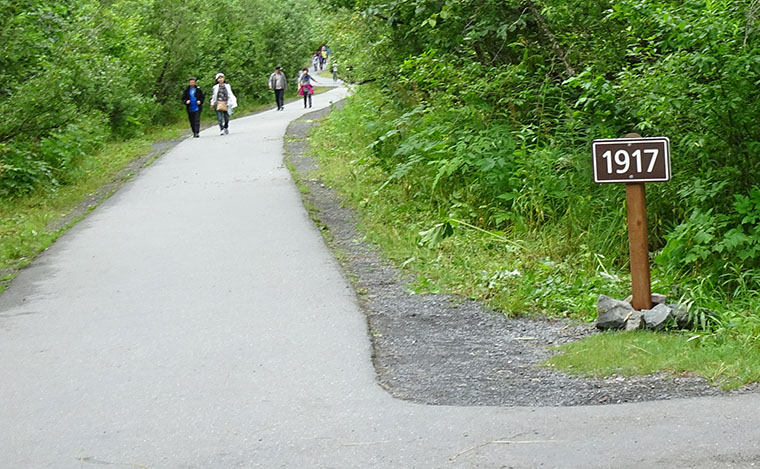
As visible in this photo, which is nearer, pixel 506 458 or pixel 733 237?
pixel 506 458

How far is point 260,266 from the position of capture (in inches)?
438

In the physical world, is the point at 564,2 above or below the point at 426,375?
above

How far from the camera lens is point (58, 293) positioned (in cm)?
1022

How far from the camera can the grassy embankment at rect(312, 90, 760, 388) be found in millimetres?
6656

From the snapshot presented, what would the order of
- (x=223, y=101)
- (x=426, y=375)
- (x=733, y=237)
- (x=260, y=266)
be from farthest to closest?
(x=223, y=101)
(x=260, y=266)
(x=733, y=237)
(x=426, y=375)

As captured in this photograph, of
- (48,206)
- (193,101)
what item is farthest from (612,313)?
(193,101)

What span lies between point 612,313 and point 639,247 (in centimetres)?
54

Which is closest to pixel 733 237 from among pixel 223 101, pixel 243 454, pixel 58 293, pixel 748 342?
pixel 748 342

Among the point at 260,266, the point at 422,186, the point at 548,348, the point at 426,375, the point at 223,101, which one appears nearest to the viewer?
the point at 426,375

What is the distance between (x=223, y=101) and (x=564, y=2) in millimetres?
19578

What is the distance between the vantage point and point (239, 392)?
664 centimetres

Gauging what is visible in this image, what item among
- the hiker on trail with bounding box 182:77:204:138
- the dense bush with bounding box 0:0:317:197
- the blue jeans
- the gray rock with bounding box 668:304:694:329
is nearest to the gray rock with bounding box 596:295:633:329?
the gray rock with bounding box 668:304:694:329

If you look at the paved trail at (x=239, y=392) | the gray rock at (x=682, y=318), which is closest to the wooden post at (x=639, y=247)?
the gray rock at (x=682, y=318)

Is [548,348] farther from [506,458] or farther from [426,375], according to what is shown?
[506,458]
